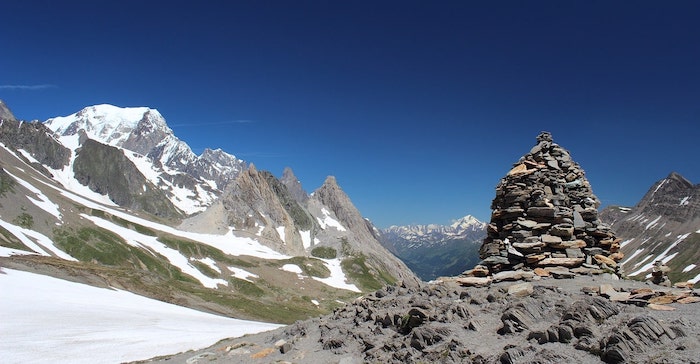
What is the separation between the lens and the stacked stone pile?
19141 millimetres

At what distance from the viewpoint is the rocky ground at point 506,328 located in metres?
9.88

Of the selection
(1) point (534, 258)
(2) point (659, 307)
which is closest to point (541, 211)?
(1) point (534, 258)

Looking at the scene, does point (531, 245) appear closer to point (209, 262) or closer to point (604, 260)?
point (604, 260)

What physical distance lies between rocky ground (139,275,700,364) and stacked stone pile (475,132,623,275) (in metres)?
2.01

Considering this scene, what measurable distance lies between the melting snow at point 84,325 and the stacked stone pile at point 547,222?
25700 mm

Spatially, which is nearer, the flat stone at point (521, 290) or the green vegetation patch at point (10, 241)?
the flat stone at point (521, 290)

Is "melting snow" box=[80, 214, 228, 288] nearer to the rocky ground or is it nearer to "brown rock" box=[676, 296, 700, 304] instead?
the rocky ground

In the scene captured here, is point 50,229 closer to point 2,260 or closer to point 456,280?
point 2,260

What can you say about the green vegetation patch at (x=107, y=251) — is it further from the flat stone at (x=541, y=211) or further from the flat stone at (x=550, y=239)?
the flat stone at (x=550, y=239)

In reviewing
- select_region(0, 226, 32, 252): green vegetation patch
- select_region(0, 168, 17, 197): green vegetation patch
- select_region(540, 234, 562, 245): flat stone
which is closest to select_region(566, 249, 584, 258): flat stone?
select_region(540, 234, 562, 245): flat stone

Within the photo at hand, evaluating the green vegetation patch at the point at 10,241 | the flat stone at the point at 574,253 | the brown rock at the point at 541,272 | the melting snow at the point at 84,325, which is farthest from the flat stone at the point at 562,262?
the green vegetation patch at the point at 10,241

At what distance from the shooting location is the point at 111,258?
404 ft

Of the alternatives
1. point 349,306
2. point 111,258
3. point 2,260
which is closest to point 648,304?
point 349,306

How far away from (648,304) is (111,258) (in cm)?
13934
